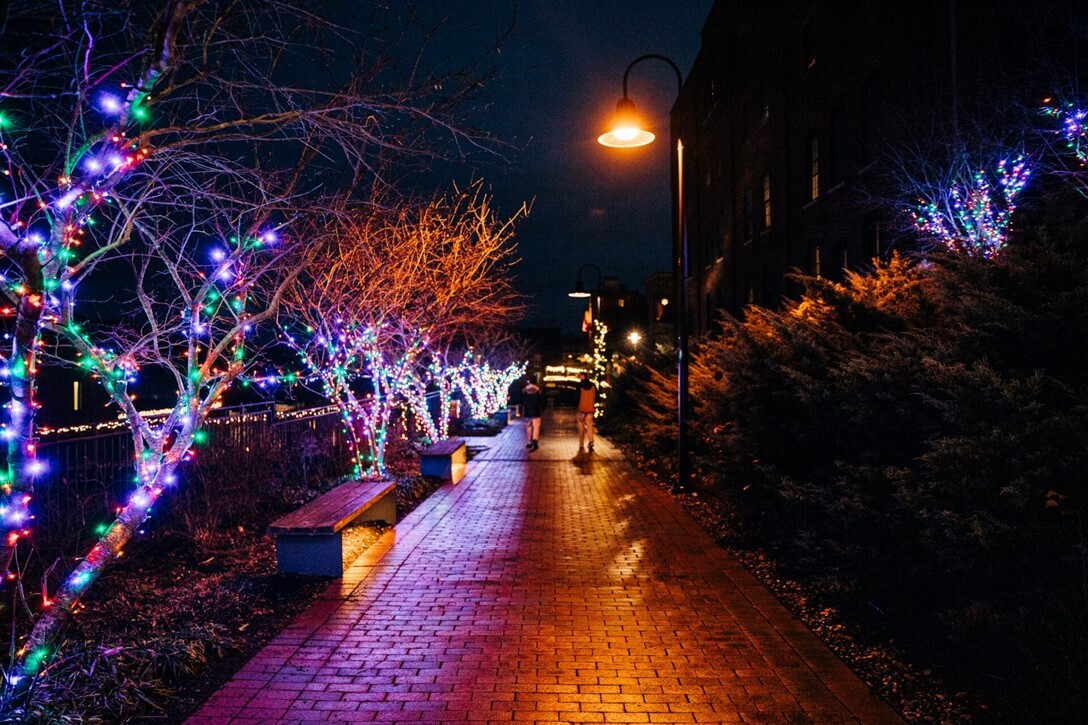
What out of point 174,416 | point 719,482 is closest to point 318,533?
point 174,416

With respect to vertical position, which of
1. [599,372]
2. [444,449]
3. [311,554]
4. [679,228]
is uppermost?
[679,228]

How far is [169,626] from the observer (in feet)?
18.0

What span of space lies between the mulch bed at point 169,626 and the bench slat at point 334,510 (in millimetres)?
505

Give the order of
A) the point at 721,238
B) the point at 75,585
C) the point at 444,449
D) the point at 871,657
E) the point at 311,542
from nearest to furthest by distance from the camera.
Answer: the point at 75,585
the point at 871,657
the point at 311,542
the point at 444,449
the point at 721,238

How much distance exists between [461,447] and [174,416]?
9728 mm

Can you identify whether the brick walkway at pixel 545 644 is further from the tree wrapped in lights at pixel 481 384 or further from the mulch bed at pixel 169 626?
the tree wrapped in lights at pixel 481 384

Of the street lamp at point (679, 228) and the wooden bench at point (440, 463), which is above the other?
the street lamp at point (679, 228)

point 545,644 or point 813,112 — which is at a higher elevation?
point 813,112

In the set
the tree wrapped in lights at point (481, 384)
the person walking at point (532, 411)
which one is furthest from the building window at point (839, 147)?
the tree wrapped in lights at point (481, 384)

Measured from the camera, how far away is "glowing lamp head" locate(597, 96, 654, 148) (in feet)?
35.1

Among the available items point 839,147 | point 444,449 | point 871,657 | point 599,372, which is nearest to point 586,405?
point 444,449

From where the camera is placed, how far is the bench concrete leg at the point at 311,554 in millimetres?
6977

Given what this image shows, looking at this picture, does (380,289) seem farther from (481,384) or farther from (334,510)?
(481,384)

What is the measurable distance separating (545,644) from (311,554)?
9.14ft
